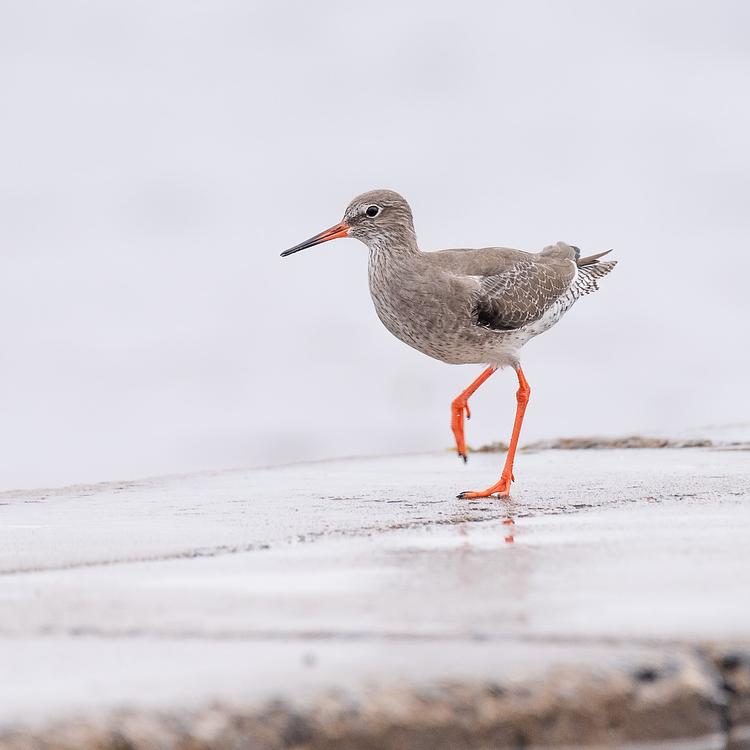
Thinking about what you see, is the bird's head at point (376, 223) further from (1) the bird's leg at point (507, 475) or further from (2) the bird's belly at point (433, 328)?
(1) the bird's leg at point (507, 475)

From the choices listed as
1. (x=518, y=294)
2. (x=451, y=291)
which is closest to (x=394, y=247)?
(x=451, y=291)

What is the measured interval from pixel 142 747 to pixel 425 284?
18.6 feet

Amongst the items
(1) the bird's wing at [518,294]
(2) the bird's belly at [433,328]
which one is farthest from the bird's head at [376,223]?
(1) the bird's wing at [518,294]

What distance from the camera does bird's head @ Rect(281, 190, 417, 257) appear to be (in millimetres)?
7965

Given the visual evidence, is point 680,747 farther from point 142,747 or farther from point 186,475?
point 186,475

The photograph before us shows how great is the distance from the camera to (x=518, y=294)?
7.76 meters

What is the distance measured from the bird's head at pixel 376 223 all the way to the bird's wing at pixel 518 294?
61 cm

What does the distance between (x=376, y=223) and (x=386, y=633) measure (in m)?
5.81

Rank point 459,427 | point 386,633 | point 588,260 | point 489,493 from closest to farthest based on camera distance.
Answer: point 386,633 → point 489,493 → point 459,427 → point 588,260

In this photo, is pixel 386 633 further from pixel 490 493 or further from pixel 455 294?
pixel 455 294

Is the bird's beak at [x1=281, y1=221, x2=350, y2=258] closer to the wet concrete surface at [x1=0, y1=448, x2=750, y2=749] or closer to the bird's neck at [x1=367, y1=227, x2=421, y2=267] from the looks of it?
the bird's neck at [x1=367, y1=227, x2=421, y2=267]

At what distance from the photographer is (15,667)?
228 centimetres

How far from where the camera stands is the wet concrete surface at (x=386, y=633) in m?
2.07

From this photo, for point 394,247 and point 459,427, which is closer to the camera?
point 459,427
